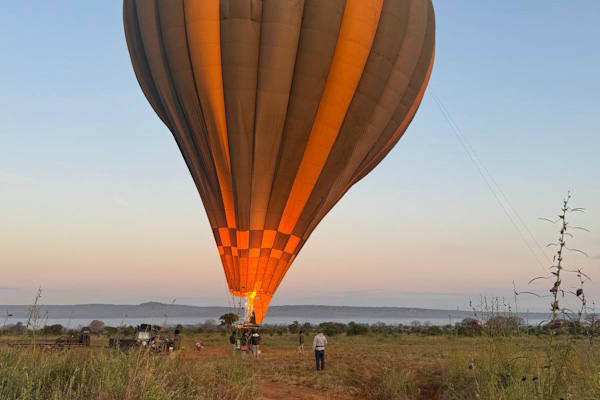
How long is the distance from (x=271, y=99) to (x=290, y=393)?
472 inches

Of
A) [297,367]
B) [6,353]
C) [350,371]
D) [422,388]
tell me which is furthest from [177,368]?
[297,367]

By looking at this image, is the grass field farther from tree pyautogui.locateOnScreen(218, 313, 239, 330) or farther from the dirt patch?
tree pyautogui.locateOnScreen(218, 313, 239, 330)

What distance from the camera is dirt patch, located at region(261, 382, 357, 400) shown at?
11709 mm

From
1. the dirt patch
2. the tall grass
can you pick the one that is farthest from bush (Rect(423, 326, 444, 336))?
the tall grass

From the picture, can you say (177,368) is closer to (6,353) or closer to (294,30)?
(6,353)

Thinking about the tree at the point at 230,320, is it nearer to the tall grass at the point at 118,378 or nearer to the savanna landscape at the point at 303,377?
the savanna landscape at the point at 303,377

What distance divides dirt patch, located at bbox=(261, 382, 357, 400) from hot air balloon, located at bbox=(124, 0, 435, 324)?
26.3ft

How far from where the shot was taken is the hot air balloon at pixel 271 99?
19.8 metres

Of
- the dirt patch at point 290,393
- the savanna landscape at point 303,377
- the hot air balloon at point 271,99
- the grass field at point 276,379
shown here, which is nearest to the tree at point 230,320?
the savanna landscape at point 303,377

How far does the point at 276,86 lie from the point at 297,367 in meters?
11.2

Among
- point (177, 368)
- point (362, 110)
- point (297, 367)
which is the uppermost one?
point (362, 110)

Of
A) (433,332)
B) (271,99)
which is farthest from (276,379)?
(433,332)

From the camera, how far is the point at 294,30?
19.6 meters

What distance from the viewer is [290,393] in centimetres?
1245
